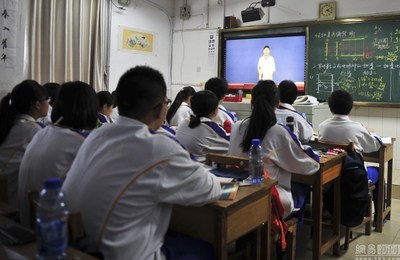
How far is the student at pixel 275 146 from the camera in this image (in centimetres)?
235

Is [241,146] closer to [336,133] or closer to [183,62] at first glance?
[336,133]

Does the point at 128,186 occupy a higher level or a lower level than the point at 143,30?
lower

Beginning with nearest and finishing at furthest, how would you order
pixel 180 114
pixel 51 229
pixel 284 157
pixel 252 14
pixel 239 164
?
pixel 51 229 < pixel 239 164 < pixel 284 157 < pixel 180 114 < pixel 252 14

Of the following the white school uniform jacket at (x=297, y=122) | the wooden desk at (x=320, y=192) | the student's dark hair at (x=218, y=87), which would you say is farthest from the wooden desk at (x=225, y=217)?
the student's dark hair at (x=218, y=87)

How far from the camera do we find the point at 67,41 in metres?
5.26

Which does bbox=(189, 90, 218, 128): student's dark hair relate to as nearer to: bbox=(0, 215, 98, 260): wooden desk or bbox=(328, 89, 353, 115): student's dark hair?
bbox=(328, 89, 353, 115): student's dark hair

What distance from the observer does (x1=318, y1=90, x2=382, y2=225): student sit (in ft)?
10.5

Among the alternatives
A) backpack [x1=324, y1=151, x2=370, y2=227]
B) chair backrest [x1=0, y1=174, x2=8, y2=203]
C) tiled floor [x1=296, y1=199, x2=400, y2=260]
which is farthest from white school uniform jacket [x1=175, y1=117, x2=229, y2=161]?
chair backrest [x1=0, y1=174, x2=8, y2=203]

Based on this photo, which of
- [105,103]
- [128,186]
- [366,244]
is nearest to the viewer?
[128,186]

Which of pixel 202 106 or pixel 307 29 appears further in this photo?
pixel 307 29

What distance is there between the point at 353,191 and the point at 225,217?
1623 mm

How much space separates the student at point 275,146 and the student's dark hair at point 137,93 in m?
1.03

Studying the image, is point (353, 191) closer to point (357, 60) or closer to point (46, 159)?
point (46, 159)

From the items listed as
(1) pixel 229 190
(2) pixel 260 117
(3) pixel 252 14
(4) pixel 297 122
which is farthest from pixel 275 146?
(3) pixel 252 14
